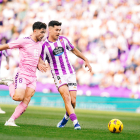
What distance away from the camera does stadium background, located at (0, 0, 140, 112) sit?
56.2ft

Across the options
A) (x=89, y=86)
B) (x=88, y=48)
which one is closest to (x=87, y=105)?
(x=89, y=86)

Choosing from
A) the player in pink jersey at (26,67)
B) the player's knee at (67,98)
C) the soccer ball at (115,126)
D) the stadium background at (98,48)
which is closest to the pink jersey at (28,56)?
the player in pink jersey at (26,67)

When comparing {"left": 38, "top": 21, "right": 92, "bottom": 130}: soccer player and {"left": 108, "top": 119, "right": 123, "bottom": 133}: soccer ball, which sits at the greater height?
{"left": 38, "top": 21, "right": 92, "bottom": 130}: soccer player

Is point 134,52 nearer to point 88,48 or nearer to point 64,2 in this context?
point 88,48

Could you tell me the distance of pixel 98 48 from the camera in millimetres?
18828

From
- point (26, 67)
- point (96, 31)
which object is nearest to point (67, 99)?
point (26, 67)

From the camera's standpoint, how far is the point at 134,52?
17.7 metres

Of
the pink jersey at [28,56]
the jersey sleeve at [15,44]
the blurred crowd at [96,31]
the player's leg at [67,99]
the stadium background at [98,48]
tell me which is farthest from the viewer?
the blurred crowd at [96,31]

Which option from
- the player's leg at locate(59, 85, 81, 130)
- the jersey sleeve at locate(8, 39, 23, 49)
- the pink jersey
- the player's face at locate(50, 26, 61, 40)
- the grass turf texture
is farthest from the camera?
the player's face at locate(50, 26, 61, 40)

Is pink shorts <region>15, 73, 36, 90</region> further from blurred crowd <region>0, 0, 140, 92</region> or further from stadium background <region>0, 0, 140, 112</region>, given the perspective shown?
blurred crowd <region>0, 0, 140, 92</region>

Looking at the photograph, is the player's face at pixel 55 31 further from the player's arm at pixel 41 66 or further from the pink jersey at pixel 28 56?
the player's arm at pixel 41 66

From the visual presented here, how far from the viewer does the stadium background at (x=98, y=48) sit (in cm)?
1712

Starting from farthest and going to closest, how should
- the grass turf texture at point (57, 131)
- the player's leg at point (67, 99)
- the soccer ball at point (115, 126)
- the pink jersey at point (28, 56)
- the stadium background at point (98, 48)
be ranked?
1. the stadium background at point (98, 48)
2. the pink jersey at point (28, 56)
3. the player's leg at point (67, 99)
4. the soccer ball at point (115, 126)
5. the grass turf texture at point (57, 131)

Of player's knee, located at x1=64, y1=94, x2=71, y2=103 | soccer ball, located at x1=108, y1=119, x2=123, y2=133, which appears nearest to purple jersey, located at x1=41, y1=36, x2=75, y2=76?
player's knee, located at x1=64, y1=94, x2=71, y2=103
